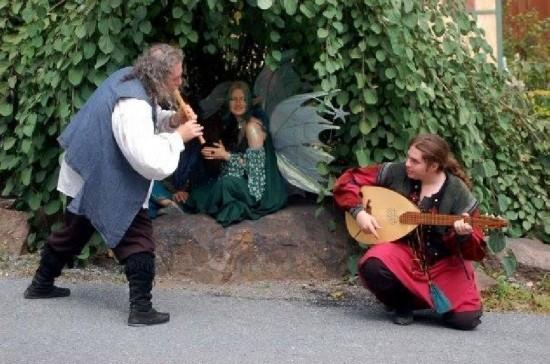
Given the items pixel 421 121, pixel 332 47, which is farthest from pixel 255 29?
pixel 421 121

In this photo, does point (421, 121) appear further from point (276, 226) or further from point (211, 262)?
point (211, 262)

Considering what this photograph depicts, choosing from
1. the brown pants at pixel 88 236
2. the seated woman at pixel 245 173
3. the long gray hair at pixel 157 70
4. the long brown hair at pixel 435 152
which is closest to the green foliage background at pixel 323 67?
the seated woman at pixel 245 173

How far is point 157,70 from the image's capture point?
226 inches

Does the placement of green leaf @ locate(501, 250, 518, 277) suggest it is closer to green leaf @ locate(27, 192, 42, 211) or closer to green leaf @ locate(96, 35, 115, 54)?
green leaf @ locate(96, 35, 115, 54)

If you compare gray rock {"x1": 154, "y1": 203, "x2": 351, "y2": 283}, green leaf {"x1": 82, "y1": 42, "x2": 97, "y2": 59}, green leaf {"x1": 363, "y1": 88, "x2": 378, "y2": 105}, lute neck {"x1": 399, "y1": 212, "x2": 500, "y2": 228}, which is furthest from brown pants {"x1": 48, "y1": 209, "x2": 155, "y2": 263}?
green leaf {"x1": 363, "y1": 88, "x2": 378, "y2": 105}

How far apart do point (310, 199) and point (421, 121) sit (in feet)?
3.24

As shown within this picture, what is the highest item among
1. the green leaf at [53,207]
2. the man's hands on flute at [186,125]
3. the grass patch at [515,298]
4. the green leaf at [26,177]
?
the man's hands on flute at [186,125]

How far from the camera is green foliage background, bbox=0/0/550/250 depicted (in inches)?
264

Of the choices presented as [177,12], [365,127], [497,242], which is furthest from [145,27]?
[497,242]

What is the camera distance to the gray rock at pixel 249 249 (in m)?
6.87

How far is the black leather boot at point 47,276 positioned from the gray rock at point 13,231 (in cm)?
93

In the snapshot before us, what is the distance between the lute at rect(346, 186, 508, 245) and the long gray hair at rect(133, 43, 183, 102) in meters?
1.25

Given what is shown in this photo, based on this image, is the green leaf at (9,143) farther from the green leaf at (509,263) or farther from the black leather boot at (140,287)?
the green leaf at (509,263)

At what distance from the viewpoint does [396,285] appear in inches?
236
